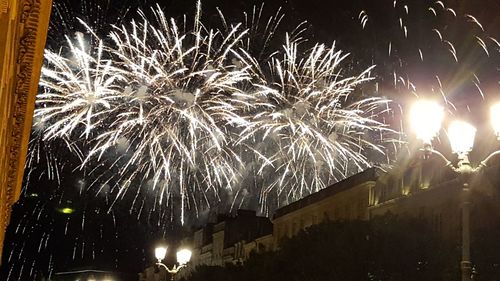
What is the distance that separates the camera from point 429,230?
28734 mm

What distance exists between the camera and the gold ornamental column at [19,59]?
868 cm

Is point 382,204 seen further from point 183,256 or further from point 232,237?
point 232,237

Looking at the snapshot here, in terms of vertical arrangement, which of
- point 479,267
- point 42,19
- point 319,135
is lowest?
point 479,267

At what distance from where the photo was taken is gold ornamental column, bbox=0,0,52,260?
28.5ft

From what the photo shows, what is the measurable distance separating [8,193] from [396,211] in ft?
72.1

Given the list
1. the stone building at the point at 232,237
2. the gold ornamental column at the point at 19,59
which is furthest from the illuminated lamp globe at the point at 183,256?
the stone building at the point at 232,237

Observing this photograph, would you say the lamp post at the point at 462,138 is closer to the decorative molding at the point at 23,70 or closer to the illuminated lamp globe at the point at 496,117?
the illuminated lamp globe at the point at 496,117

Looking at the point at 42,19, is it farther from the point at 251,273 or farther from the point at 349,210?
the point at 349,210

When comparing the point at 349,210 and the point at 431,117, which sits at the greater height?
the point at 349,210

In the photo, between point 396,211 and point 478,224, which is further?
point 396,211

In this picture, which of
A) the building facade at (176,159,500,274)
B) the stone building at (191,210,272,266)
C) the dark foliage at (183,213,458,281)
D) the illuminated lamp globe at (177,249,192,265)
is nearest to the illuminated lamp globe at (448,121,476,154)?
the building facade at (176,159,500,274)

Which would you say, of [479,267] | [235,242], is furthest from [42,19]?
A: [235,242]

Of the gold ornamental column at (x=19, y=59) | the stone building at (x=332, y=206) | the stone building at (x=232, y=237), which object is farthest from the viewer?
the stone building at (x=232, y=237)

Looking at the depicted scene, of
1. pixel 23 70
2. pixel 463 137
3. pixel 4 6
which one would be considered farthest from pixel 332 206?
pixel 4 6
